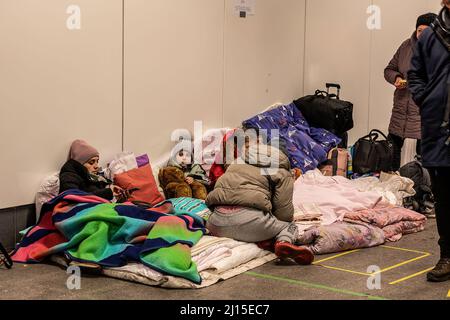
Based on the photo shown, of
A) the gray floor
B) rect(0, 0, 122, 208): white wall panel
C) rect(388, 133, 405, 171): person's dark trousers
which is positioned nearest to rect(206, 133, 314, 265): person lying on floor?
the gray floor

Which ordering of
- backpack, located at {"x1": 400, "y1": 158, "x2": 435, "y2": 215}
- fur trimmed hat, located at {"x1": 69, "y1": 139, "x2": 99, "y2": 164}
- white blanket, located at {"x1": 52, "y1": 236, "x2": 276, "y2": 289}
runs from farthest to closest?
backpack, located at {"x1": 400, "y1": 158, "x2": 435, "y2": 215}, fur trimmed hat, located at {"x1": 69, "y1": 139, "x2": 99, "y2": 164}, white blanket, located at {"x1": 52, "y1": 236, "x2": 276, "y2": 289}

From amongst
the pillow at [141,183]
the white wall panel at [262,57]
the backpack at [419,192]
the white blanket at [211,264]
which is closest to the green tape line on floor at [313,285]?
the white blanket at [211,264]

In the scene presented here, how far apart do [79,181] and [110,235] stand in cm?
69

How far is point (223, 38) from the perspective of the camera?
5.86 m

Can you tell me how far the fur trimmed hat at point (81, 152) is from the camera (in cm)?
454

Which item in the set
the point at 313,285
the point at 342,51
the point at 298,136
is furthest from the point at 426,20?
the point at 313,285

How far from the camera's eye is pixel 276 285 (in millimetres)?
3570

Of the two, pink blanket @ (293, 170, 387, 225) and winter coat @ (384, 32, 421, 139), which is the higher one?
winter coat @ (384, 32, 421, 139)

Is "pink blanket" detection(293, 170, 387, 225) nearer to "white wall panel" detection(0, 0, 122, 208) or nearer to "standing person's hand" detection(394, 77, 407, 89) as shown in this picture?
"standing person's hand" detection(394, 77, 407, 89)

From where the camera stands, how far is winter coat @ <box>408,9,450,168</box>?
3.46 metres

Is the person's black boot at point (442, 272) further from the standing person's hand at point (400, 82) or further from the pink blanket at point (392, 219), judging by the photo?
the standing person's hand at point (400, 82)

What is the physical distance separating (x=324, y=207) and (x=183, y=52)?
163 centimetres

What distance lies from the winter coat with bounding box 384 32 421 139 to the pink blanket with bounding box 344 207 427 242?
40.1 inches

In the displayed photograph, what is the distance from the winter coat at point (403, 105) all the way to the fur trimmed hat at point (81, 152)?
108 inches
